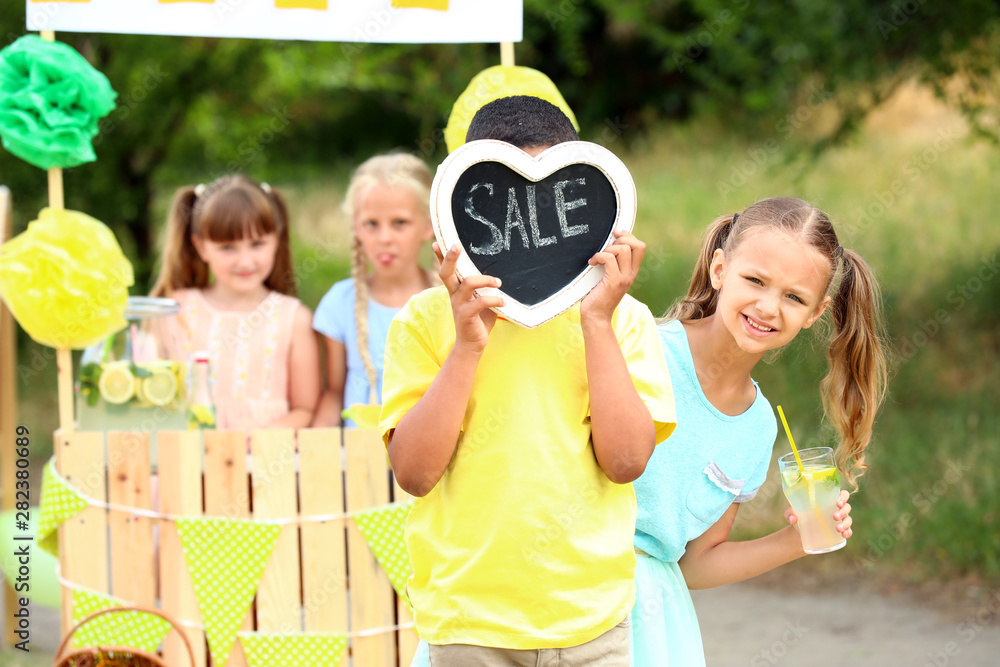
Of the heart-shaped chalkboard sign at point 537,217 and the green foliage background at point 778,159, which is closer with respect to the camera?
the heart-shaped chalkboard sign at point 537,217

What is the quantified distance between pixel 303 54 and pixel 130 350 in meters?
5.59

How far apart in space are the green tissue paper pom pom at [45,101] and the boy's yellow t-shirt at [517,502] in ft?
5.81

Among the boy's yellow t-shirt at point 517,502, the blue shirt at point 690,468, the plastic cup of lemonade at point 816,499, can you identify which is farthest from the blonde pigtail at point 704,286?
the boy's yellow t-shirt at point 517,502

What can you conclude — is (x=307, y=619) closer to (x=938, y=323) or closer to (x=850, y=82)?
(x=850, y=82)

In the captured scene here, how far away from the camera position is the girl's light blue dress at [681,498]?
2219 mm

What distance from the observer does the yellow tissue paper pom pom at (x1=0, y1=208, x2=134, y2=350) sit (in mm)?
3055

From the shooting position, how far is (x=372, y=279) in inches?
153

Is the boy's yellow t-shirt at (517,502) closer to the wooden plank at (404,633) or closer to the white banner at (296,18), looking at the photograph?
the wooden plank at (404,633)

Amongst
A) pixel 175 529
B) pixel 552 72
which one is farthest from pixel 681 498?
pixel 552 72

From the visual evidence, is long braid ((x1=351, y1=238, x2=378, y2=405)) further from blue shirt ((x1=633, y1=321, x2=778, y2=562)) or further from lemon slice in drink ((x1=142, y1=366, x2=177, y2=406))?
blue shirt ((x1=633, y1=321, x2=778, y2=562))

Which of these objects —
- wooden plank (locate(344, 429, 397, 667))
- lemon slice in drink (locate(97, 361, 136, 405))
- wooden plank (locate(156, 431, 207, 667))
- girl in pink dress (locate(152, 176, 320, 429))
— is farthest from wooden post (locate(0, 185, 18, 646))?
wooden plank (locate(344, 429, 397, 667))

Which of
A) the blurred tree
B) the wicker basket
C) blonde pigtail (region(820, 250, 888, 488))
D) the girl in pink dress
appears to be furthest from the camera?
the blurred tree

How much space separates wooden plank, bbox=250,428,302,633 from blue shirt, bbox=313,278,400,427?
0.65 meters

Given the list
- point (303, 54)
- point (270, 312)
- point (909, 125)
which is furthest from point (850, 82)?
point (909, 125)
